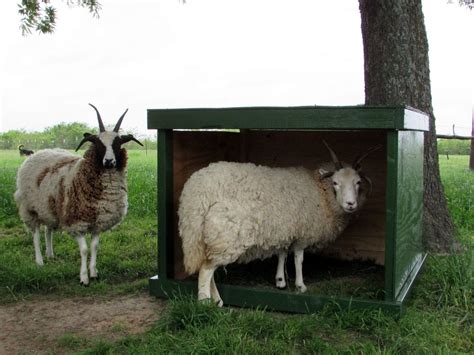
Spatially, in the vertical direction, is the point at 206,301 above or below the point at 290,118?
below

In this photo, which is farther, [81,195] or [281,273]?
[81,195]

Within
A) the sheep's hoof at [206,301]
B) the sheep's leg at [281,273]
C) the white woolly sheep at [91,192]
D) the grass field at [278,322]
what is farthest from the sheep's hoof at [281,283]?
the white woolly sheep at [91,192]

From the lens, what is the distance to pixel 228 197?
196 inches

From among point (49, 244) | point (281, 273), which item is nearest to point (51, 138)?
point (49, 244)

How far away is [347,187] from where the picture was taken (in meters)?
5.30

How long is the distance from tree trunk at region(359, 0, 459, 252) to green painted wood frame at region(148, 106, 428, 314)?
1.07 meters

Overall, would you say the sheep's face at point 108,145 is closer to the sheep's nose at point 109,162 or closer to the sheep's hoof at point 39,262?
the sheep's nose at point 109,162

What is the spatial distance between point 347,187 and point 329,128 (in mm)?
822

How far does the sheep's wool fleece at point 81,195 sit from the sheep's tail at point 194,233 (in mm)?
1571

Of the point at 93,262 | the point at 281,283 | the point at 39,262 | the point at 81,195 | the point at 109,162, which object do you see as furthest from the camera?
the point at 39,262

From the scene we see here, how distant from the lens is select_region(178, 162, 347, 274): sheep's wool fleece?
16.1 feet

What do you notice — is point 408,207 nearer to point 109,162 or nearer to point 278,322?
point 278,322

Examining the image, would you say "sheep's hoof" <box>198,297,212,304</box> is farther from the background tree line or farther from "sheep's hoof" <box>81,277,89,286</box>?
the background tree line

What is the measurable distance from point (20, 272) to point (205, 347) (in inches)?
121
